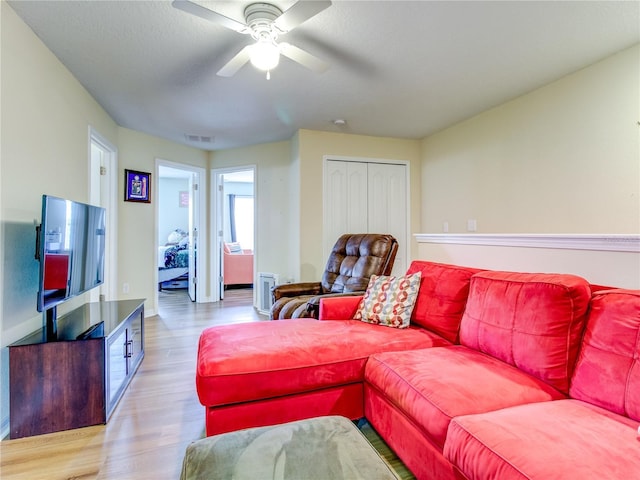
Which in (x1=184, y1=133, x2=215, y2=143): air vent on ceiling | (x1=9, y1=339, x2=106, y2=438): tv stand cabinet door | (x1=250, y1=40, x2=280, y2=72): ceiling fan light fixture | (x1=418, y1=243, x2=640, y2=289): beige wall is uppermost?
(x1=184, y1=133, x2=215, y2=143): air vent on ceiling

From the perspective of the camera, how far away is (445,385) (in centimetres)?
135

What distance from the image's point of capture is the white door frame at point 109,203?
368cm

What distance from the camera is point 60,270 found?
1.98m

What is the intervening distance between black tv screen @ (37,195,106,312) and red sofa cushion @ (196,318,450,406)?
0.91 meters

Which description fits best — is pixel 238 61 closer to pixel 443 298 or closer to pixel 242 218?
pixel 443 298

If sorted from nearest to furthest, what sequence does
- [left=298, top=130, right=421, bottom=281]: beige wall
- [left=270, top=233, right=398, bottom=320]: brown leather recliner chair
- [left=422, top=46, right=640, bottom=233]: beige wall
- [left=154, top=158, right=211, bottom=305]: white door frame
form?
[left=422, top=46, right=640, bottom=233]: beige wall, [left=270, top=233, right=398, bottom=320]: brown leather recliner chair, [left=298, top=130, right=421, bottom=281]: beige wall, [left=154, top=158, right=211, bottom=305]: white door frame

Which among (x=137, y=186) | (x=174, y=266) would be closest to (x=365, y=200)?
(x=137, y=186)

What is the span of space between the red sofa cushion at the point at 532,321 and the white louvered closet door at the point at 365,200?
2475 mm

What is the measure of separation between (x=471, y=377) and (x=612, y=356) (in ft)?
1.62

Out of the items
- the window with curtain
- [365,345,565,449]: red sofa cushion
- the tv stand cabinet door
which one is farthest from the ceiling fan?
the window with curtain

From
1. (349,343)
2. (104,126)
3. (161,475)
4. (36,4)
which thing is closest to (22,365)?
(161,475)

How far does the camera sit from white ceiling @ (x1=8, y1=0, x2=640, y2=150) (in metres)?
A: 1.89

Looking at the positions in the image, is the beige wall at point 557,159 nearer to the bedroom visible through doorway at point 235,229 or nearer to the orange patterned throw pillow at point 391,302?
the orange patterned throw pillow at point 391,302

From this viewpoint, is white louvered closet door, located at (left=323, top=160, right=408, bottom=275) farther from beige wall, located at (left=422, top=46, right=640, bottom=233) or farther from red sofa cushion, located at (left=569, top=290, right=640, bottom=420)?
red sofa cushion, located at (left=569, top=290, right=640, bottom=420)
